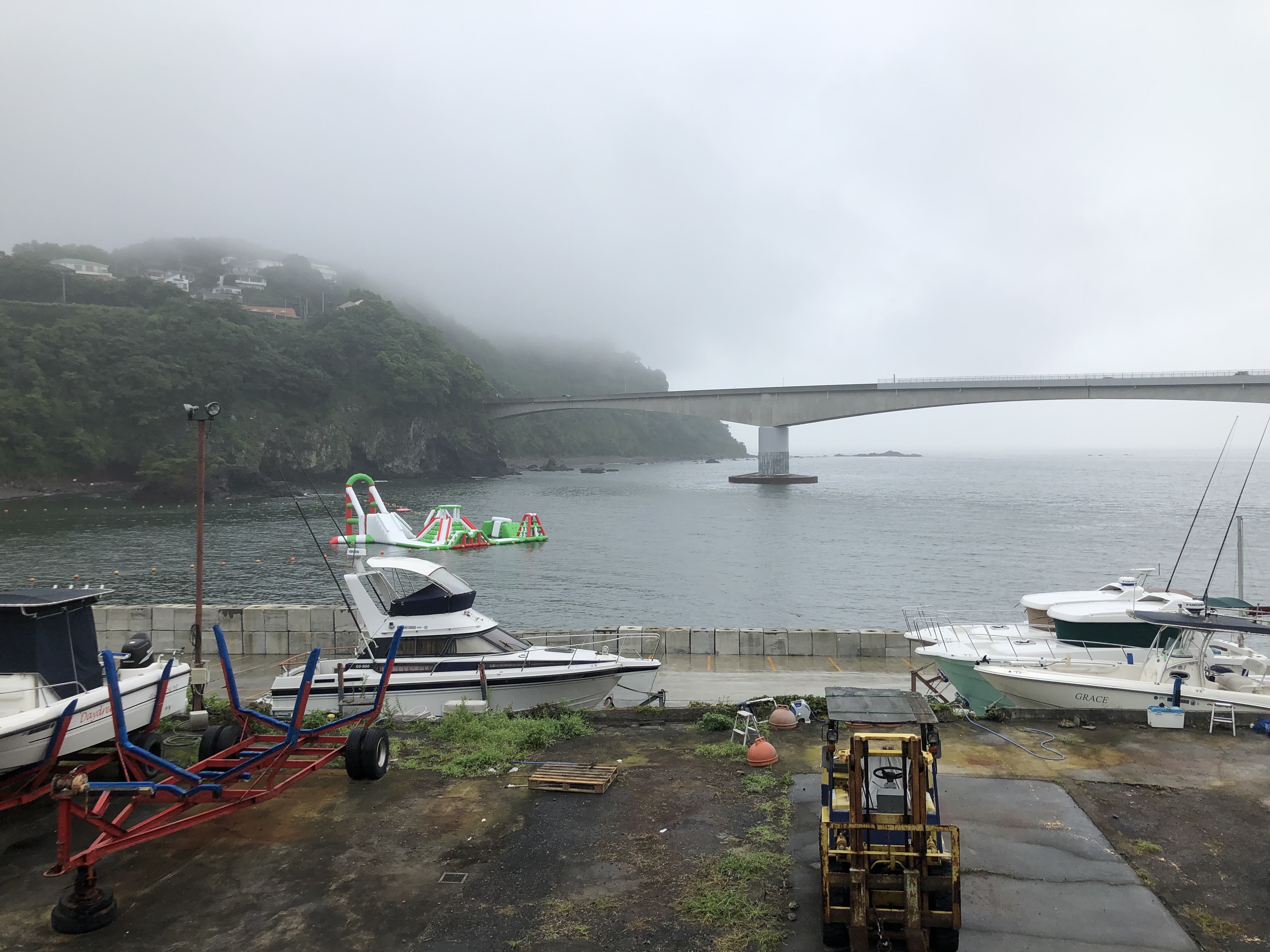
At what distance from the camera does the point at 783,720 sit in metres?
10.6

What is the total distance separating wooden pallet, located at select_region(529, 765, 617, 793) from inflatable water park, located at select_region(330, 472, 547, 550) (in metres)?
44.2

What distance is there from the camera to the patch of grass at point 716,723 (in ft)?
35.9

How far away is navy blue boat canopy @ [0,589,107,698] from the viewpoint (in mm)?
8258

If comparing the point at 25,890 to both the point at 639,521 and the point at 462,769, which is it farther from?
the point at 639,521

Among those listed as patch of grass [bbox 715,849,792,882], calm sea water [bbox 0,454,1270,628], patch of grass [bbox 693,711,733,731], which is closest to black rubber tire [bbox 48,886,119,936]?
patch of grass [bbox 715,849,792,882]

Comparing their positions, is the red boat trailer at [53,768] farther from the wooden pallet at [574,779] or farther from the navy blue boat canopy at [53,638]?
the wooden pallet at [574,779]

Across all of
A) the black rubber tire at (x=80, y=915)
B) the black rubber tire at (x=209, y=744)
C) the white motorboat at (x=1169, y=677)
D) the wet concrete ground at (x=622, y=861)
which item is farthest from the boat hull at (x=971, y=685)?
the black rubber tire at (x=80, y=915)

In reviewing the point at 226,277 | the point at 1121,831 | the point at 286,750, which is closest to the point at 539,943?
the point at 286,750

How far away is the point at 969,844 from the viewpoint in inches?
294

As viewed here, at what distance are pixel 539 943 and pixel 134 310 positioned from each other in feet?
410

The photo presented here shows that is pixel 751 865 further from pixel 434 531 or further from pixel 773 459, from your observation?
pixel 773 459

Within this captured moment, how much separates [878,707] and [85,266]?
202871mm

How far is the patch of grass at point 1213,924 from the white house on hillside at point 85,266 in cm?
16906

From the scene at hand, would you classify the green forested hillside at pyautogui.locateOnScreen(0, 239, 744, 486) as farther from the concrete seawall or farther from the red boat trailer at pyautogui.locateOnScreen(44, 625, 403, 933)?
the red boat trailer at pyautogui.locateOnScreen(44, 625, 403, 933)
